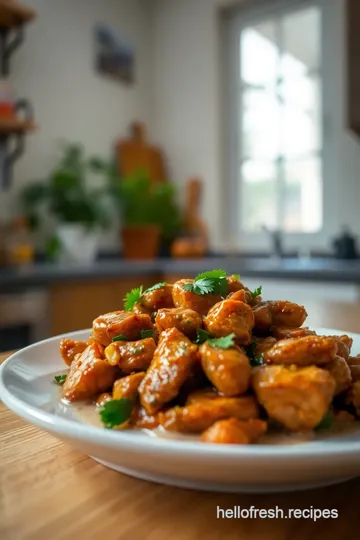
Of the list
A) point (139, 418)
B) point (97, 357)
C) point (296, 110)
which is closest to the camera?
point (139, 418)

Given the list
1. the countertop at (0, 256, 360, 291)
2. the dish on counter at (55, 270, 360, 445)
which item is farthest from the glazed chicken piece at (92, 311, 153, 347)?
the countertop at (0, 256, 360, 291)

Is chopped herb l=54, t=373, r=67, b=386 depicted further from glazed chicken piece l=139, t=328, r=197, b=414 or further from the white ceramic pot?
the white ceramic pot

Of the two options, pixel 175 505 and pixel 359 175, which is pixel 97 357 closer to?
pixel 175 505

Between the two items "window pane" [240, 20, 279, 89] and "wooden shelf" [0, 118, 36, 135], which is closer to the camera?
"wooden shelf" [0, 118, 36, 135]

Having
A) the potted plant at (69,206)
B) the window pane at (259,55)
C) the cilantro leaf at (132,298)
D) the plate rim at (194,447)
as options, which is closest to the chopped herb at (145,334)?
the cilantro leaf at (132,298)

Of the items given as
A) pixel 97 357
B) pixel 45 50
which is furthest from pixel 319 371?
pixel 45 50

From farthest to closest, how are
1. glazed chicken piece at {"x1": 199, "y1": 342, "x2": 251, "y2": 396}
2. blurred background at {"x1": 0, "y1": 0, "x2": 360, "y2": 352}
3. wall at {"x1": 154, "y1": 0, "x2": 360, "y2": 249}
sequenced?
wall at {"x1": 154, "y1": 0, "x2": 360, "y2": 249} → blurred background at {"x1": 0, "y1": 0, "x2": 360, "y2": 352} → glazed chicken piece at {"x1": 199, "y1": 342, "x2": 251, "y2": 396}
